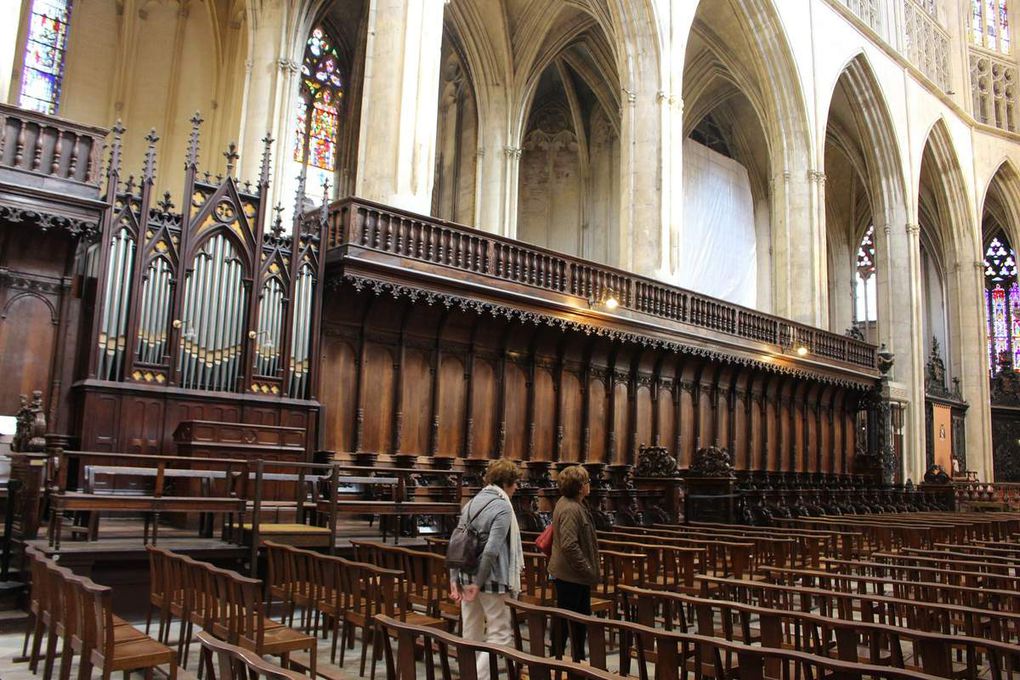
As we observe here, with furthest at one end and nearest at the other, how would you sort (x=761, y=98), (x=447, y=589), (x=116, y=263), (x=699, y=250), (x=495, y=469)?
(x=699, y=250) < (x=761, y=98) < (x=116, y=263) < (x=447, y=589) < (x=495, y=469)

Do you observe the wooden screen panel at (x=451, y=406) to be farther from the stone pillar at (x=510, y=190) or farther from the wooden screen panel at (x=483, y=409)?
the stone pillar at (x=510, y=190)

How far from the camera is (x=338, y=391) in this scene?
11727 millimetres

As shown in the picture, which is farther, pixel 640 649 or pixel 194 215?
pixel 194 215

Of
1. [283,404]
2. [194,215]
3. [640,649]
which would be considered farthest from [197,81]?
[640,649]

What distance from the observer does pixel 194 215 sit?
33.5 ft

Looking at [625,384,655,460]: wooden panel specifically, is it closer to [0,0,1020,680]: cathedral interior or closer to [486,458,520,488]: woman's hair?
[0,0,1020,680]: cathedral interior

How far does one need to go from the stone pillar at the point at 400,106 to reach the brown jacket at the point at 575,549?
26.7ft

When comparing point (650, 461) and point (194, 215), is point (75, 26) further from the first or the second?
point (650, 461)

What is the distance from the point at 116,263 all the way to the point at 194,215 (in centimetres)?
120

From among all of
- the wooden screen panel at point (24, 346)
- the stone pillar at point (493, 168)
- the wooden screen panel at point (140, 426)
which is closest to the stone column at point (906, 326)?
the stone pillar at point (493, 168)

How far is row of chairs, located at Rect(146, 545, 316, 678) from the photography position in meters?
4.34

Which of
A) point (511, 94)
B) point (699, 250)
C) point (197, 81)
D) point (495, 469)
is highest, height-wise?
point (511, 94)

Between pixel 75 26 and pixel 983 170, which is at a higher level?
pixel 983 170

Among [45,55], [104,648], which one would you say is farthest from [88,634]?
[45,55]
